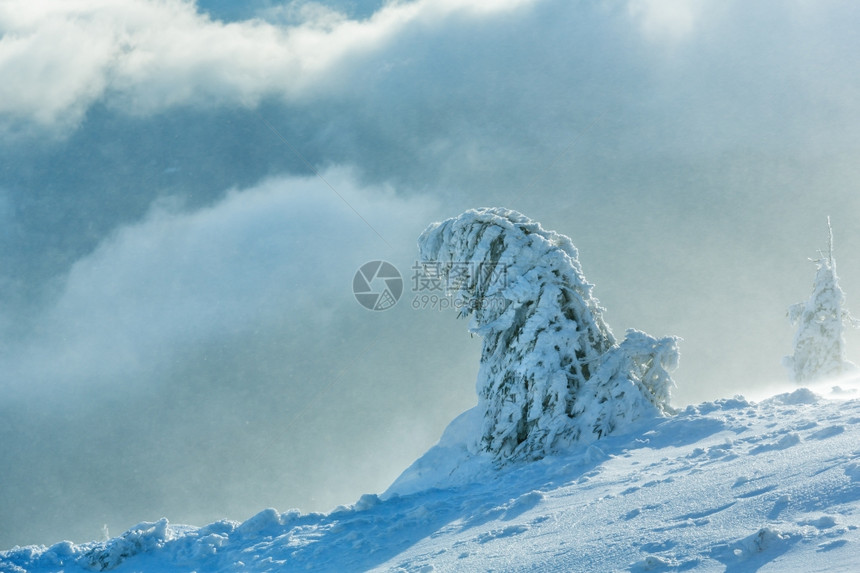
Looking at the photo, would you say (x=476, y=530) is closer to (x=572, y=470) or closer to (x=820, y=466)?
(x=572, y=470)

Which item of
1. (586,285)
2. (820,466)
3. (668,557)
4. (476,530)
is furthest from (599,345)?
(668,557)

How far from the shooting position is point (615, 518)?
13398mm

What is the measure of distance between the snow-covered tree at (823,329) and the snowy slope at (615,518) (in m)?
24.7

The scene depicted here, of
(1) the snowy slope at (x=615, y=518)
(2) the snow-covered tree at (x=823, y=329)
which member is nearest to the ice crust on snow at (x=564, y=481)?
(1) the snowy slope at (x=615, y=518)

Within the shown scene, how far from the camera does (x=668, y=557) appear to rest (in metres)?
10.3

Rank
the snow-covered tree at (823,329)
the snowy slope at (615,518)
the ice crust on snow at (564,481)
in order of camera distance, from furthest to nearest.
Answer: the snow-covered tree at (823,329) < the ice crust on snow at (564,481) < the snowy slope at (615,518)

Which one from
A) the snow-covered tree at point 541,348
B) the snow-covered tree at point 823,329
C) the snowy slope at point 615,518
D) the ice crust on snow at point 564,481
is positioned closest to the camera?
the snowy slope at point 615,518

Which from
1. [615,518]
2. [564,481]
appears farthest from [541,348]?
[615,518]

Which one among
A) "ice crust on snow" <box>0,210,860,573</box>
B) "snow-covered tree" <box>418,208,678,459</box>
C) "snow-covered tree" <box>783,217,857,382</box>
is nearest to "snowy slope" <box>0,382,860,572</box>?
"ice crust on snow" <box>0,210,860,573</box>

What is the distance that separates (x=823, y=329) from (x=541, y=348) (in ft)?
87.5

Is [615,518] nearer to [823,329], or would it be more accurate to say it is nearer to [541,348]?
[541,348]

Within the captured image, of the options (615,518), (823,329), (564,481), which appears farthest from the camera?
(823,329)

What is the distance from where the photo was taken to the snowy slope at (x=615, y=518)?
403 inches

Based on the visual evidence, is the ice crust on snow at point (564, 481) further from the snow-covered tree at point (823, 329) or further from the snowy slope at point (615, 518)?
the snow-covered tree at point (823, 329)
